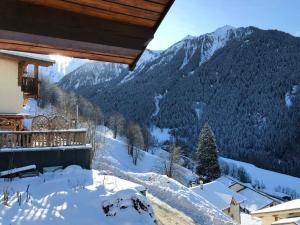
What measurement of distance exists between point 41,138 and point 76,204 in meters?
6.53

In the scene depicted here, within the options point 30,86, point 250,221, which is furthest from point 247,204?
point 30,86

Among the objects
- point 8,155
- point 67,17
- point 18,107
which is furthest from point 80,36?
point 18,107

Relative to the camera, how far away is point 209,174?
217 feet

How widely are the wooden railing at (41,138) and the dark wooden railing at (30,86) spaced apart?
5472 millimetres

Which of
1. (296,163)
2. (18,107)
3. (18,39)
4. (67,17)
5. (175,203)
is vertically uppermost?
(67,17)

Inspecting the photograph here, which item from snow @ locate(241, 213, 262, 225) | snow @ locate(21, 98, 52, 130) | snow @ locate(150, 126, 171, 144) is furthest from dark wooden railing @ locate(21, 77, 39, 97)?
snow @ locate(150, 126, 171, 144)

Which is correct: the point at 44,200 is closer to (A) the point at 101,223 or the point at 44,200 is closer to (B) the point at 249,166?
(A) the point at 101,223

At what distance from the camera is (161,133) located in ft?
593

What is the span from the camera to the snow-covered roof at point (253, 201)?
6400 cm

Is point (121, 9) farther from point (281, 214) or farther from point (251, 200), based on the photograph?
point (251, 200)

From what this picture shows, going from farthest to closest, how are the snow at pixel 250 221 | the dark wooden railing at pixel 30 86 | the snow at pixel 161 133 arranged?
the snow at pixel 161 133 → the snow at pixel 250 221 → the dark wooden railing at pixel 30 86

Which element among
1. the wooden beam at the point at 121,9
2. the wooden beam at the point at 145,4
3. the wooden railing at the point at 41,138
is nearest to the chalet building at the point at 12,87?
the wooden railing at the point at 41,138

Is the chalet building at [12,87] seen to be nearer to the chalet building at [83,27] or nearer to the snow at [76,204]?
the snow at [76,204]

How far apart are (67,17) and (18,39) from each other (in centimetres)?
48
